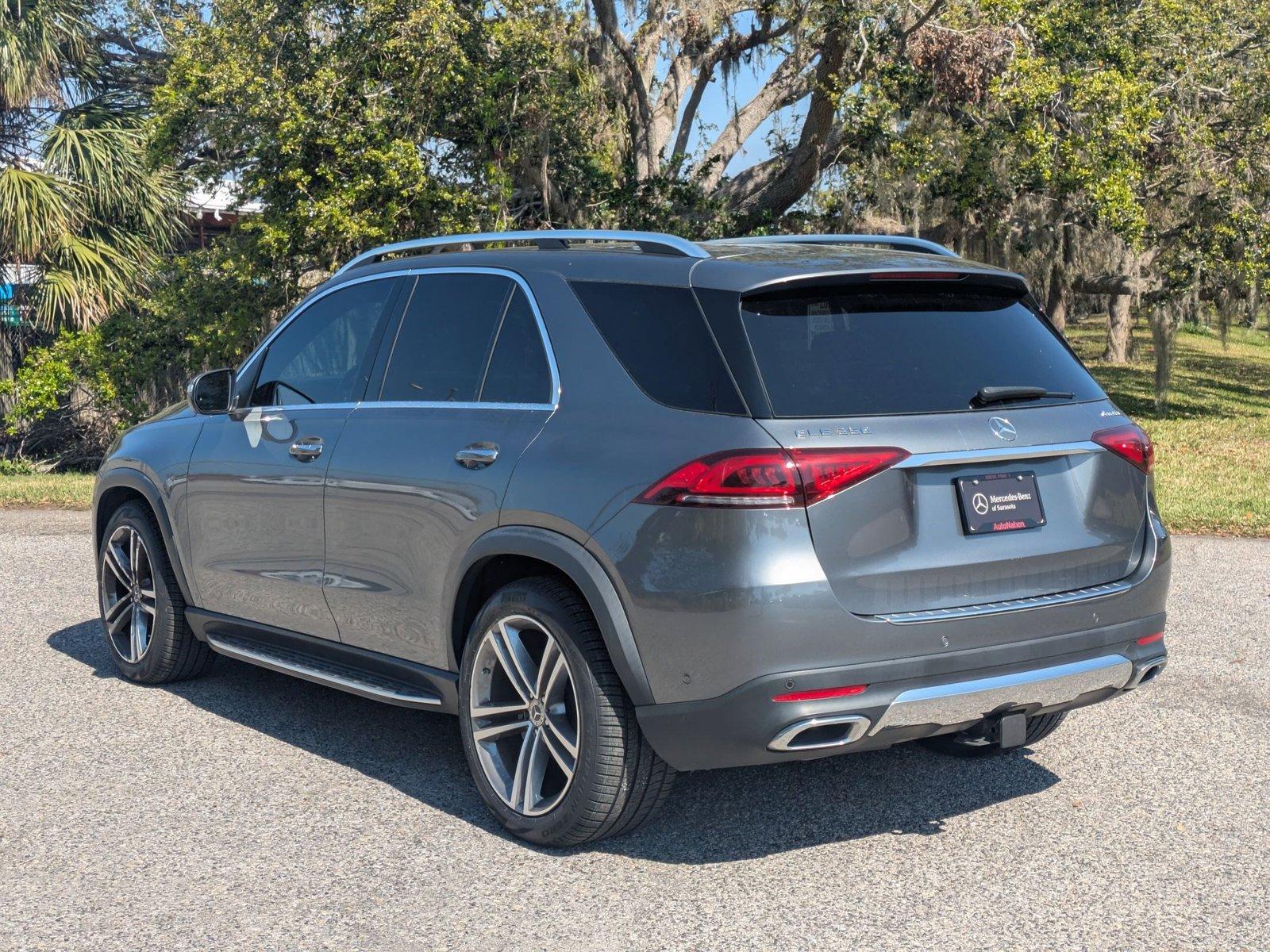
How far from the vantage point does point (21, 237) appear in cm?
1786

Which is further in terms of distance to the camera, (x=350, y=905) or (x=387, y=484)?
(x=387, y=484)

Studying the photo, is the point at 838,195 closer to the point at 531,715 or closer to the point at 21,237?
the point at 21,237

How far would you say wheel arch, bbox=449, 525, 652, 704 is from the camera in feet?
13.4

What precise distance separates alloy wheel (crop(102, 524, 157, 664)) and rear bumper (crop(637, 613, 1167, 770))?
10.8 feet

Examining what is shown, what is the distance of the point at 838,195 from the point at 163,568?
1462cm

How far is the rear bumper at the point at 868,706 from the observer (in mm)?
3863

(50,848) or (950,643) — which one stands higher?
(950,643)

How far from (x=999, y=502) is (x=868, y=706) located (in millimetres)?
712

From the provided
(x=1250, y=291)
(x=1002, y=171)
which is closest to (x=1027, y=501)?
(x=1002, y=171)

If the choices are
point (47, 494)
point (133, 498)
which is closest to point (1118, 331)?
point (47, 494)

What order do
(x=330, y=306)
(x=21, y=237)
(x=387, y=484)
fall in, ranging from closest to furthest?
(x=387, y=484)
(x=330, y=306)
(x=21, y=237)

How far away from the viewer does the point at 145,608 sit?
6.50 metres

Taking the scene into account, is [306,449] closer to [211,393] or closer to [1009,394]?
[211,393]

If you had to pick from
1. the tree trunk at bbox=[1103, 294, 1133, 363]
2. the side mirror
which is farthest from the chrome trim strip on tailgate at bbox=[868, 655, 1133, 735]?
the tree trunk at bbox=[1103, 294, 1133, 363]
